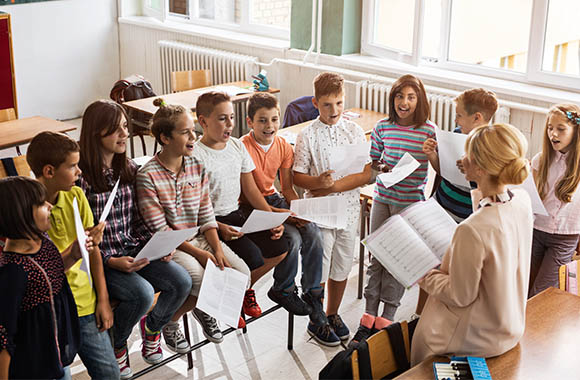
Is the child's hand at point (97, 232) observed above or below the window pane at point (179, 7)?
below

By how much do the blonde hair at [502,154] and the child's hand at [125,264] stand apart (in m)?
1.33

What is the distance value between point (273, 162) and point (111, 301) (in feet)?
3.34

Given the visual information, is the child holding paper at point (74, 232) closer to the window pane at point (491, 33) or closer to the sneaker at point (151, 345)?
the sneaker at point (151, 345)

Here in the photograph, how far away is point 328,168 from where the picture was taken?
Answer: 3148 mm

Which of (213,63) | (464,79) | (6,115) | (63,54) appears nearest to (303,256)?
(464,79)

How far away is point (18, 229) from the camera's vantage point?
1.95m

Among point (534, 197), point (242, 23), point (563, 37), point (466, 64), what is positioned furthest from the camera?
point (242, 23)

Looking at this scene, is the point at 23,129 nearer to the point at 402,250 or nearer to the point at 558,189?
the point at 402,250

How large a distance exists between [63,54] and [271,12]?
2.54 meters

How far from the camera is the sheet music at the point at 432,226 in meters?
2.25

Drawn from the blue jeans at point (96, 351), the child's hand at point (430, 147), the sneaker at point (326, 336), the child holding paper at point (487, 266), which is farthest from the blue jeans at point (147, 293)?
the child's hand at point (430, 147)

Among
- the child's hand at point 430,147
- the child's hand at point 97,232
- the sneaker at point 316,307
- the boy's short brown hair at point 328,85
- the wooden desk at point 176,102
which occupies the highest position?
the boy's short brown hair at point 328,85

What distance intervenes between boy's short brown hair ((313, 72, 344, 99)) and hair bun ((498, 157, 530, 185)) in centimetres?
122

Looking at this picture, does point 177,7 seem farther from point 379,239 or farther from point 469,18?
point 379,239
